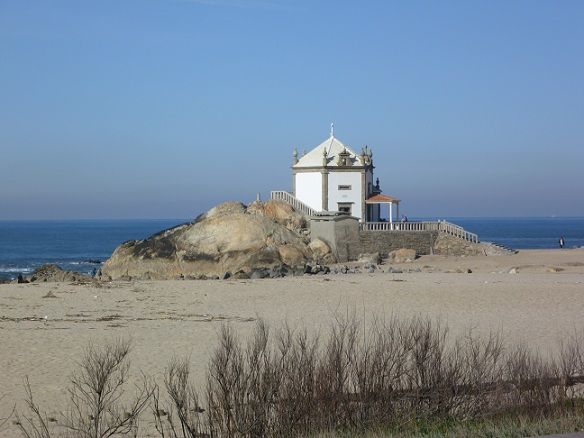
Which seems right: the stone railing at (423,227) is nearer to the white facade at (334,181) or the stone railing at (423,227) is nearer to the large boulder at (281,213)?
the white facade at (334,181)

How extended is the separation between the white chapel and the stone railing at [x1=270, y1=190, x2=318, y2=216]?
47 centimetres

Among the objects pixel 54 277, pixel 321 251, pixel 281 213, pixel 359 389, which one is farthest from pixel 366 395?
pixel 281 213

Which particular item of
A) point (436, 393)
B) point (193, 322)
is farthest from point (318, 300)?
point (436, 393)

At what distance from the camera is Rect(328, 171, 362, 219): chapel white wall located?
159 ft

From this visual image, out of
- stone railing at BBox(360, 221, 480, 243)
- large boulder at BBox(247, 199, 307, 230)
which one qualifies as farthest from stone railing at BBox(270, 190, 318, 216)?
stone railing at BBox(360, 221, 480, 243)

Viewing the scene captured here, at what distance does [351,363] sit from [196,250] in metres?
32.6

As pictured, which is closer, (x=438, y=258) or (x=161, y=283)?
(x=161, y=283)

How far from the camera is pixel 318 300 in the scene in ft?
87.2

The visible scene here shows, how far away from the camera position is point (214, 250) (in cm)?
4303

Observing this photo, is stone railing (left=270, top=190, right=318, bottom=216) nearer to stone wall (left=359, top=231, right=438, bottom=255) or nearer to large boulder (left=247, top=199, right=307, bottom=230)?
large boulder (left=247, top=199, right=307, bottom=230)

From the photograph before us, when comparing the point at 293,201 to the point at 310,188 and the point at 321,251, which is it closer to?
the point at 310,188

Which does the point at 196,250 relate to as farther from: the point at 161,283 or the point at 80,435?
the point at 80,435

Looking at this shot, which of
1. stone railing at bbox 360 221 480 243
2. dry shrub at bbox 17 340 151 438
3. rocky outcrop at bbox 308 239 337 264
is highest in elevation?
stone railing at bbox 360 221 480 243

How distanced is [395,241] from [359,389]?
3558 cm
